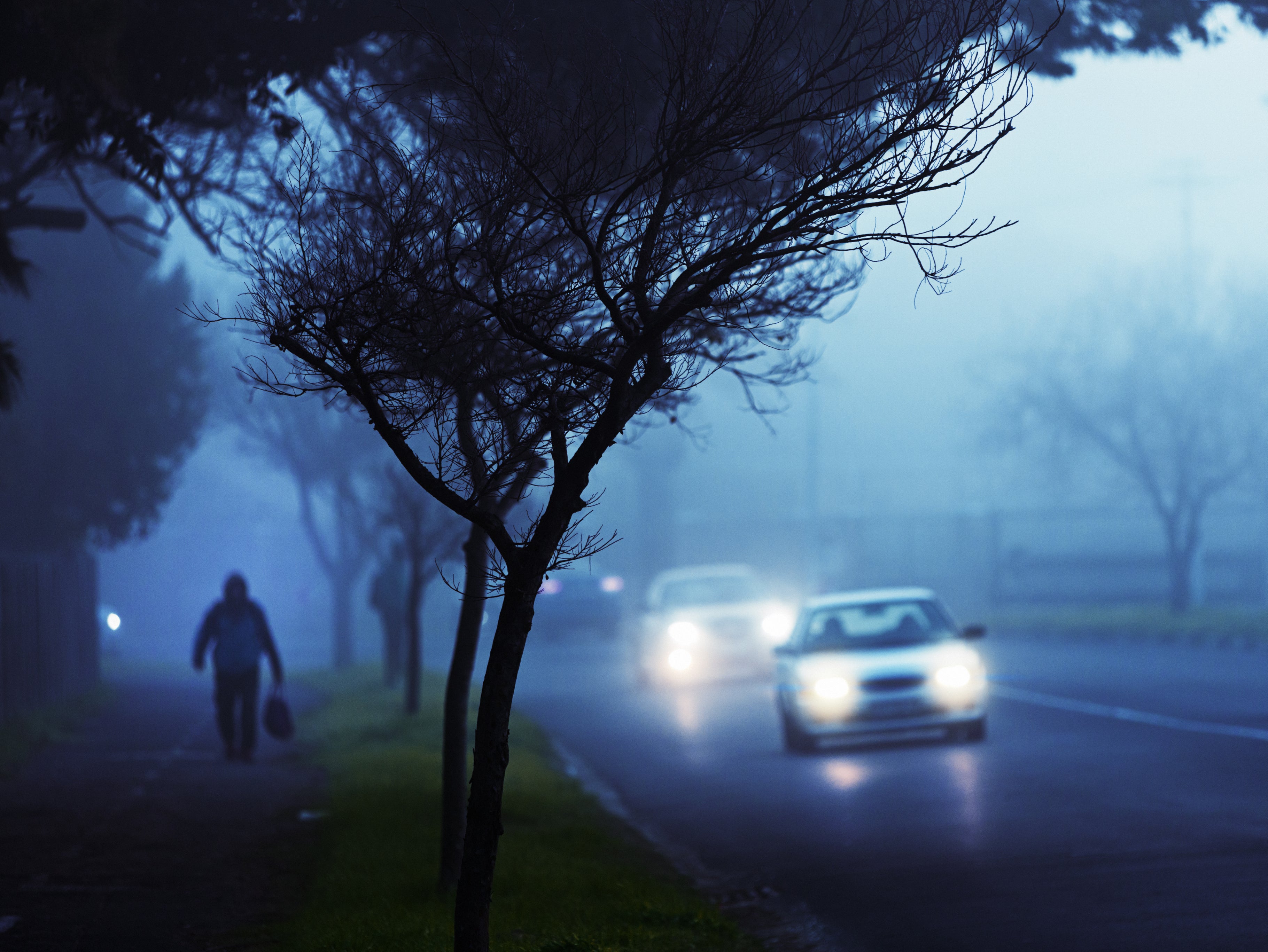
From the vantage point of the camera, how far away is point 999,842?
33.6ft

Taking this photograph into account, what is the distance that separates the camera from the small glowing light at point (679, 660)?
2648 centimetres

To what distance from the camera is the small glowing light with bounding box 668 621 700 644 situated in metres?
26.6

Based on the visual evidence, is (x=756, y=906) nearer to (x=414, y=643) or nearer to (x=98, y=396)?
(x=414, y=643)

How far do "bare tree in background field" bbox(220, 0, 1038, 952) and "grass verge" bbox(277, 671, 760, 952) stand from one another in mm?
1747

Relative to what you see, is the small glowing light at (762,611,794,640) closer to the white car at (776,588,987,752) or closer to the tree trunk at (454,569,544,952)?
the white car at (776,588,987,752)

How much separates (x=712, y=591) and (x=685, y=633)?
1.55 meters

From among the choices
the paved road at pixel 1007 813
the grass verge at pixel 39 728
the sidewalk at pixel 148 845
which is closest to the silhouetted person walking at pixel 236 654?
the sidewalk at pixel 148 845

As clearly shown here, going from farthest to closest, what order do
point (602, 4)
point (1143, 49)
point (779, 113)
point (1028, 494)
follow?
point (1028, 494) → point (1143, 49) → point (602, 4) → point (779, 113)

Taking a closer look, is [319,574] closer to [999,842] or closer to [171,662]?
[171,662]

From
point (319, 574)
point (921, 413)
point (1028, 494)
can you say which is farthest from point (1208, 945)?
point (921, 413)

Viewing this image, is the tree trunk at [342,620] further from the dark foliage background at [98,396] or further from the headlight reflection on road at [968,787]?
the headlight reflection on road at [968,787]

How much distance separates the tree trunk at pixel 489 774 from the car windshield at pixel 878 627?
10.7m

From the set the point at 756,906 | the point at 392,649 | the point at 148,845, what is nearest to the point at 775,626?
the point at 392,649

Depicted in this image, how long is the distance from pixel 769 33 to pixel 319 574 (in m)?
69.6
